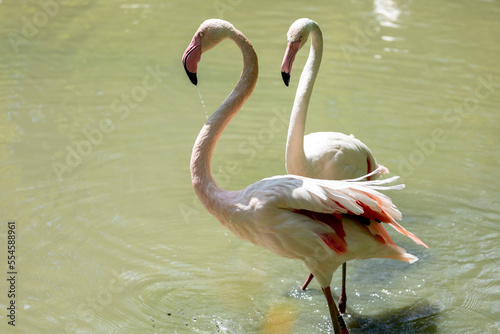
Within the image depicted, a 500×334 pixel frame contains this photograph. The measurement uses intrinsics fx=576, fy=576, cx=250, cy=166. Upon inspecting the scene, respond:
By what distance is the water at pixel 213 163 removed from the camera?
4105 mm

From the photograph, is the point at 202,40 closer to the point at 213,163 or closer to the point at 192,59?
the point at 192,59

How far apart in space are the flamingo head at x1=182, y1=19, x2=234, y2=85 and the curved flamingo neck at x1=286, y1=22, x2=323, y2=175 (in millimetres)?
891

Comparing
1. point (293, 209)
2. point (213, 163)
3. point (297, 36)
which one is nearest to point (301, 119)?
point (297, 36)

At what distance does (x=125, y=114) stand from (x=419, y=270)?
4.08 metres

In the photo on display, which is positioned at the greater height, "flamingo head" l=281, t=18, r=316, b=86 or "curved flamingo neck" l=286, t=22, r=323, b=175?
"flamingo head" l=281, t=18, r=316, b=86

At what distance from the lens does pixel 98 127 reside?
21.9 ft

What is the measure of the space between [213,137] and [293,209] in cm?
67

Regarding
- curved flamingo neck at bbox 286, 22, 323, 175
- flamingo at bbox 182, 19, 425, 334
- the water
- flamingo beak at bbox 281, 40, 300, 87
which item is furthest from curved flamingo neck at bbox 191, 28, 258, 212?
the water

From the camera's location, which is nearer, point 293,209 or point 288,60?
point 293,209

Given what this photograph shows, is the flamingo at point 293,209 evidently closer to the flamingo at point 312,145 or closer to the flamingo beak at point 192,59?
the flamingo beak at point 192,59

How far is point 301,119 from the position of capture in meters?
4.18

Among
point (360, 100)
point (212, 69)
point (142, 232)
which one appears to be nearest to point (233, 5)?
point (212, 69)

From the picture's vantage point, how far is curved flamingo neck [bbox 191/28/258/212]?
351 cm

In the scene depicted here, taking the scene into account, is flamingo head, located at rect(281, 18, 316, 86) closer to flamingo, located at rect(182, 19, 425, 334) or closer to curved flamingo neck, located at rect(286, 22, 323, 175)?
curved flamingo neck, located at rect(286, 22, 323, 175)
